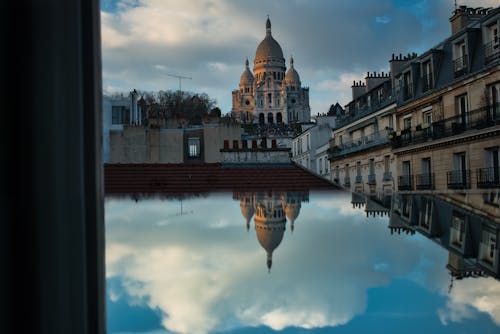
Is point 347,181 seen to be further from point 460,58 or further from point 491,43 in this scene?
point 491,43

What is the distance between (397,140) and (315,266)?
22375 millimetres

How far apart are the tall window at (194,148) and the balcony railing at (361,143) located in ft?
33.7

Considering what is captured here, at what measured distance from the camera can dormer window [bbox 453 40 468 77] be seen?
18062mm

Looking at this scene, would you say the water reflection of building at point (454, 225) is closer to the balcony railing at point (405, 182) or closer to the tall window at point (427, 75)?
the balcony railing at point (405, 182)

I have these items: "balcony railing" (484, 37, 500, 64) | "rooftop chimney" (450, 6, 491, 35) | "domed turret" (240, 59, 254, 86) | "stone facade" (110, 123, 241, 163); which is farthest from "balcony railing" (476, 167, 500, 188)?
"domed turret" (240, 59, 254, 86)

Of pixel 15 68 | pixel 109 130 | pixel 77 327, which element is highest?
pixel 109 130

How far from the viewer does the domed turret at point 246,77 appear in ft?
369

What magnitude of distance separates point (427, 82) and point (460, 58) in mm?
2476

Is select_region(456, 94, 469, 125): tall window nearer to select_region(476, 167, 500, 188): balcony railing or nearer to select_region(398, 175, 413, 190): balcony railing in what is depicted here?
select_region(476, 167, 500, 188): balcony railing

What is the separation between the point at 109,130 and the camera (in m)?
17.6

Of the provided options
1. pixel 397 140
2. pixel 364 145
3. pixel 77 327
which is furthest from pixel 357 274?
pixel 364 145

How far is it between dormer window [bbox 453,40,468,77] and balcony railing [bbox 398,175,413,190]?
5.27m

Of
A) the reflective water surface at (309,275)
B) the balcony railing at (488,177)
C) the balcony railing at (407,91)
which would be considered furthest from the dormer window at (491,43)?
the reflective water surface at (309,275)

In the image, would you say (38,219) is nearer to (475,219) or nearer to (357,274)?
(357,274)
